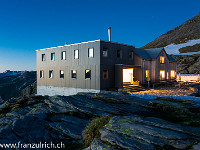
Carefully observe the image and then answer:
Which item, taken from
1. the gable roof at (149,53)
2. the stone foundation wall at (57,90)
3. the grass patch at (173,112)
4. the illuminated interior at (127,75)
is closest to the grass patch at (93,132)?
the grass patch at (173,112)

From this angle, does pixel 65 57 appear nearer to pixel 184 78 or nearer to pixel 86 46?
pixel 86 46

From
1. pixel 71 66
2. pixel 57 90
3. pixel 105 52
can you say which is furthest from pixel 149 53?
pixel 57 90

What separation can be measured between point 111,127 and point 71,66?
18019 millimetres

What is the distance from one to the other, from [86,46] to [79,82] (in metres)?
5.15

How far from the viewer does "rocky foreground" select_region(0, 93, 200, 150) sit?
4.05 metres

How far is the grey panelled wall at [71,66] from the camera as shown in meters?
19.3

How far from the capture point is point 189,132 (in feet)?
13.8

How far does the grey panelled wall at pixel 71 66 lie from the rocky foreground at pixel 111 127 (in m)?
10.5

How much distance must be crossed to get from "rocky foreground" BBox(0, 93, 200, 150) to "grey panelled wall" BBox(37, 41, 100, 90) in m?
10.5

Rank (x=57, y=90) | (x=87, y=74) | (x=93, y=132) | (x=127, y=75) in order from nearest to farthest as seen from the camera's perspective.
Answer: (x=93, y=132) → (x=87, y=74) → (x=57, y=90) → (x=127, y=75)

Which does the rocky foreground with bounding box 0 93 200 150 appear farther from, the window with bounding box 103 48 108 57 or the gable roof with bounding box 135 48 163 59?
the gable roof with bounding box 135 48 163 59

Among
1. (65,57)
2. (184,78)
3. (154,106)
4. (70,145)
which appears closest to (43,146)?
(70,145)

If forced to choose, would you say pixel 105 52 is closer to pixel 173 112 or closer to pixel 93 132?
pixel 173 112

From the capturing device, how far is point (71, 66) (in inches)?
867
